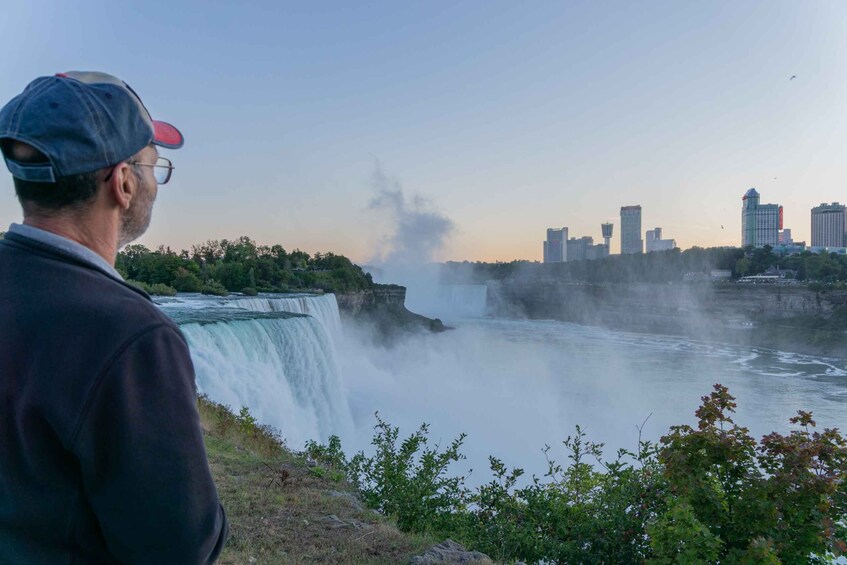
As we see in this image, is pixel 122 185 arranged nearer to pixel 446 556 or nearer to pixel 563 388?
pixel 446 556

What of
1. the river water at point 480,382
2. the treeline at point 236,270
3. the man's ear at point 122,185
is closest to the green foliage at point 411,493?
the man's ear at point 122,185

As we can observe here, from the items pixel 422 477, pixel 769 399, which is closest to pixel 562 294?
pixel 769 399

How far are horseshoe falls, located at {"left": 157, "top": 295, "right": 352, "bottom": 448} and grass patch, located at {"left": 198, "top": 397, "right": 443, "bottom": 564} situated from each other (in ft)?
16.2

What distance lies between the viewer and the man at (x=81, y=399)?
0.97m

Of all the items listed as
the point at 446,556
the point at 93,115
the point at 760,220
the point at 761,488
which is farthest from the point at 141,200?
the point at 760,220

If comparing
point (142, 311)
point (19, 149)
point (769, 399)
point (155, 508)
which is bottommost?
point (769, 399)

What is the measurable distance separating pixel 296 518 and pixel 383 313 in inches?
1592

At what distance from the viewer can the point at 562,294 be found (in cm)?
7381

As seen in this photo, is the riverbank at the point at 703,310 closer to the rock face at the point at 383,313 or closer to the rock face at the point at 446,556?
the rock face at the point at 383,313

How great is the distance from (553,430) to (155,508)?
1923 cm

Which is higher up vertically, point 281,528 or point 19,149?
point 19,149

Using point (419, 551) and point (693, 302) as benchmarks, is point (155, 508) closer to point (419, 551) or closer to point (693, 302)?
point (419, 551)

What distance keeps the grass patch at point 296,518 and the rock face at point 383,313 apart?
32190mm

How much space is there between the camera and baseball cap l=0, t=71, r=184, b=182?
1.09 meters
